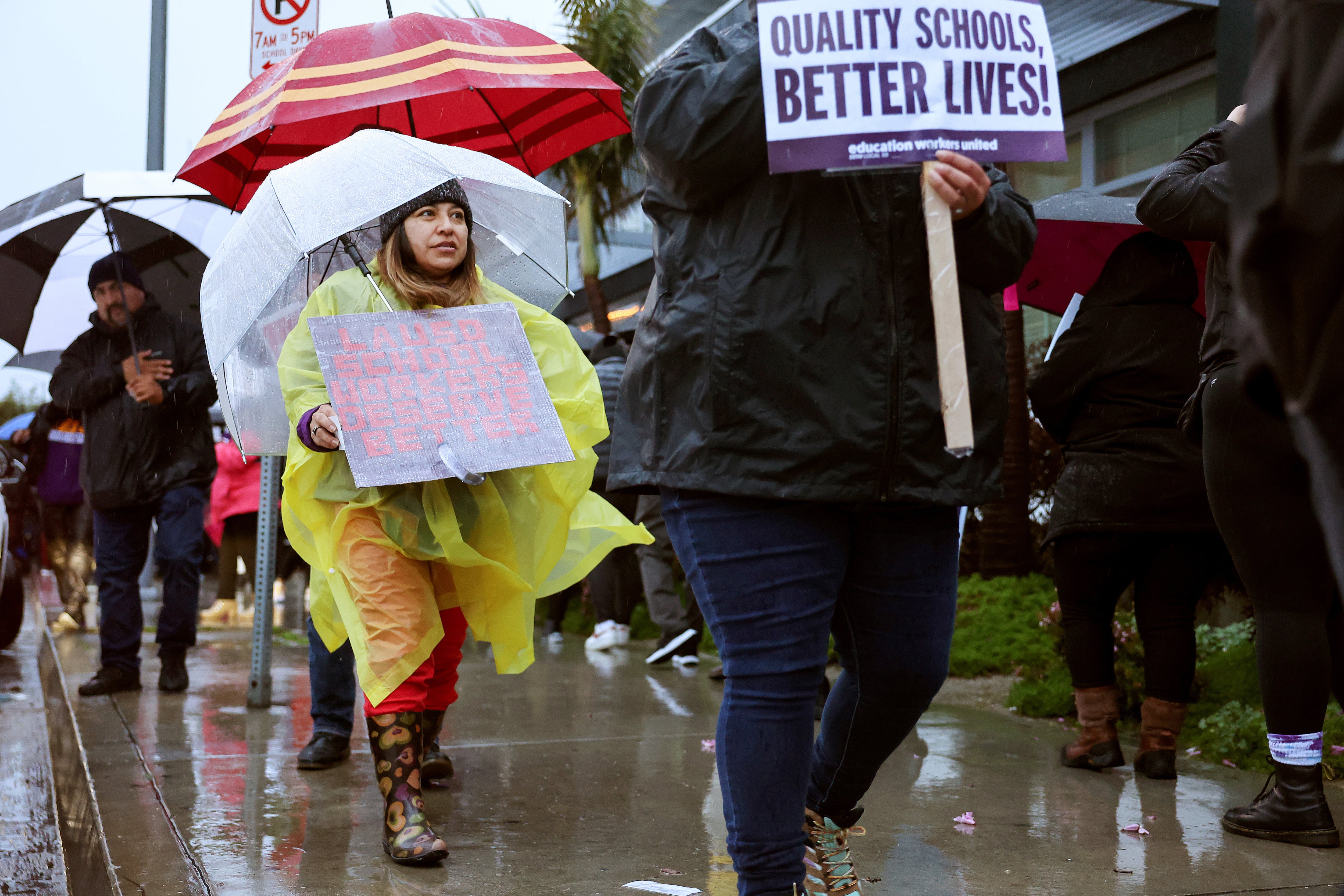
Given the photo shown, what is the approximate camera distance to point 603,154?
57.1ft

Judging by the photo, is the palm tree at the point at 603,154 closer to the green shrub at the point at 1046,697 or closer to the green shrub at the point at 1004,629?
the green shrub at the point at 1004,629

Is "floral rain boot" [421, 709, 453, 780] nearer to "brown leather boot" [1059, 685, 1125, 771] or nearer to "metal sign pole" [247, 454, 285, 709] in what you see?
"metal sign pole" [247, 454, 285, 709]

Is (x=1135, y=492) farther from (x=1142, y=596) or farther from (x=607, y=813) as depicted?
(x=607, y=813)

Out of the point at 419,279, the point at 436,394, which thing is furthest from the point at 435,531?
the point at 419,279

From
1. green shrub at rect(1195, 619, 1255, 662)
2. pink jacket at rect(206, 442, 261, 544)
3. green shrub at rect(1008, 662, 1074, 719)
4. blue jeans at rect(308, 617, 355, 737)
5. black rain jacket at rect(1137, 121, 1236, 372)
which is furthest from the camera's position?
pink jacket at rect(206, 442, 261, 544)

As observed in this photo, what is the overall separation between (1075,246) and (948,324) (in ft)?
8.82

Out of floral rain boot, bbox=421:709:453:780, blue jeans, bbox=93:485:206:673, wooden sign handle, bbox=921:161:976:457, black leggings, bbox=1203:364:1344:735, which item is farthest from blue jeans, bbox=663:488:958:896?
Answer: blue jeans, bbox=93:485:206:673

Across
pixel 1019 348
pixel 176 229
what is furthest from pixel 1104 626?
pixel 176 229

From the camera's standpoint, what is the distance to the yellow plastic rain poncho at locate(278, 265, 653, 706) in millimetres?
3541

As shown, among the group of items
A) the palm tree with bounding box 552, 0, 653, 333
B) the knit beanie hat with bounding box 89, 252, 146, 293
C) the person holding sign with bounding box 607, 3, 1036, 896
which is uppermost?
the palm tree with bounding box 552, 0, 653, 333

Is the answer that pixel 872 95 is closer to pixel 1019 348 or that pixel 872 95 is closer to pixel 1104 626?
pixel 1104 626

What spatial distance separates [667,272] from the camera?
2.52 metres

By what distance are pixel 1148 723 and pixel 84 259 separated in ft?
18.7

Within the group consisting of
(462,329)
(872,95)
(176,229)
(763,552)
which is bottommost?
(763,552)
